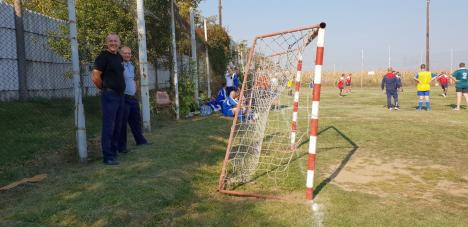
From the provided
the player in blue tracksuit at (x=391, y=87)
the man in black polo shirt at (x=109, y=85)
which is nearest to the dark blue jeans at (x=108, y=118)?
the man in black polo shirt at (x=109, y=85)

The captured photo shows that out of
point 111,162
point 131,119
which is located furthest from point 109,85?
point 131,119

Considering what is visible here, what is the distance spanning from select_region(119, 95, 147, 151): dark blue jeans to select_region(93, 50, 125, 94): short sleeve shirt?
90 cm

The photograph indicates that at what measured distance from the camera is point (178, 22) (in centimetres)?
1384

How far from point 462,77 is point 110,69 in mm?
14151

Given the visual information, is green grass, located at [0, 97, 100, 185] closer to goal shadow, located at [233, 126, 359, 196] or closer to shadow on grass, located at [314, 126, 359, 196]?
goal shadow, located at [233, 126, 359, 196]

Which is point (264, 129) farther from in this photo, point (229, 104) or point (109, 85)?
point (229, 104)

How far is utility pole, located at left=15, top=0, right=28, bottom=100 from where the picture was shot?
9281mm

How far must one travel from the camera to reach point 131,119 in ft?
24.0

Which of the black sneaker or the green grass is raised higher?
the green grass

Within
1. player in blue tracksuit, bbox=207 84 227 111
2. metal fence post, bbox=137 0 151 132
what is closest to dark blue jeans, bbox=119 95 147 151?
metal fence post, bbox=137 0 151 132

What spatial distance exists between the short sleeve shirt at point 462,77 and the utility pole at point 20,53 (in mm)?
14495

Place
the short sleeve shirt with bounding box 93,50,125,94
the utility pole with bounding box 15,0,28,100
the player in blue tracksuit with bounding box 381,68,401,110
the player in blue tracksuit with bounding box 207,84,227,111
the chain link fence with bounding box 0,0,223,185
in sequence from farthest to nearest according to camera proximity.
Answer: the player in blue tracksuit with bounding box 381,68,401,110, the player in blue tracksuit with bounding box 207,84,227,111, the utility pole with bounding box 15,0,28,100, the chain link fence with bounding box 0,0,223,185, the short sleeve shirt with bounding box 93,50,125,94

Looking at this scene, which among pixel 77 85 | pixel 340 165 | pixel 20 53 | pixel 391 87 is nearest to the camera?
pixel 77 85

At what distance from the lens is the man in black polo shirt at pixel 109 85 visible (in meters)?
5.76
